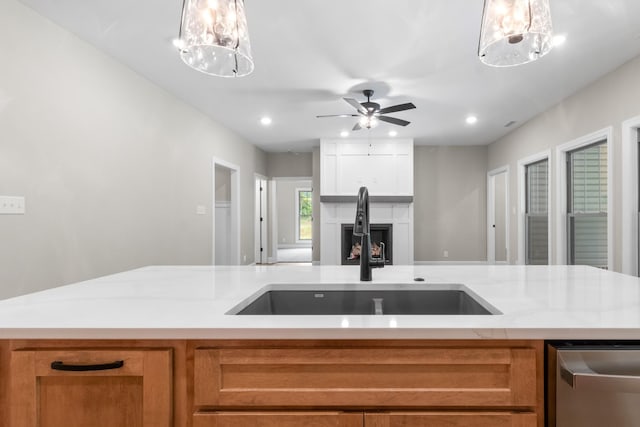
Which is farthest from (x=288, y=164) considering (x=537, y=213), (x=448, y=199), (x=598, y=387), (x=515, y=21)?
(x=598, y=387)

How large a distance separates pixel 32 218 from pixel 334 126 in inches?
169

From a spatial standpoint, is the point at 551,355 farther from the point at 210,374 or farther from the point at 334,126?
the point at 334,126

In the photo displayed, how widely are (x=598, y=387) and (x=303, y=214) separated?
11.8 metres

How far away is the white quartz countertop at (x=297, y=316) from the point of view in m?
0.88

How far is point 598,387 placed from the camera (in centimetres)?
82

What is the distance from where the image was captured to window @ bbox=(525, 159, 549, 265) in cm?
538

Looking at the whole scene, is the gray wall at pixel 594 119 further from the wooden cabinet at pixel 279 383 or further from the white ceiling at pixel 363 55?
the wooden cabinet at pixel 279 383

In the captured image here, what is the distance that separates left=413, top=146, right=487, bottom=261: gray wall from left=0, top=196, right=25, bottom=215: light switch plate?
6603 millimetres

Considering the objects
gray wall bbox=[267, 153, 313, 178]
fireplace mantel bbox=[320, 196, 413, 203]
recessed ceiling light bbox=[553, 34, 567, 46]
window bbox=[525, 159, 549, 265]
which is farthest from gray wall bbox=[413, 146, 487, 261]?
recessed ceiling light bbox=[553, 34, 567, 46]

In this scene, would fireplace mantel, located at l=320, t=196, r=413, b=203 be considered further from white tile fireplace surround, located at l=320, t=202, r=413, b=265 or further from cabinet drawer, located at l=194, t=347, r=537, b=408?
cabinet drawer, located at l=194, t=347, r=537, b=408

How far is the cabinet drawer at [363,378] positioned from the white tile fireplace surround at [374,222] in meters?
5.93

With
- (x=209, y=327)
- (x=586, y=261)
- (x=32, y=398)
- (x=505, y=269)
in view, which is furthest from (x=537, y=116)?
(x=32, y=398)

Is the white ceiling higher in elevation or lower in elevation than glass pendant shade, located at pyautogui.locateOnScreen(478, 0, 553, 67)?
higher

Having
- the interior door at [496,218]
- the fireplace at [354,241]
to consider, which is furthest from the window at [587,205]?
the fireplace at [354,241]
